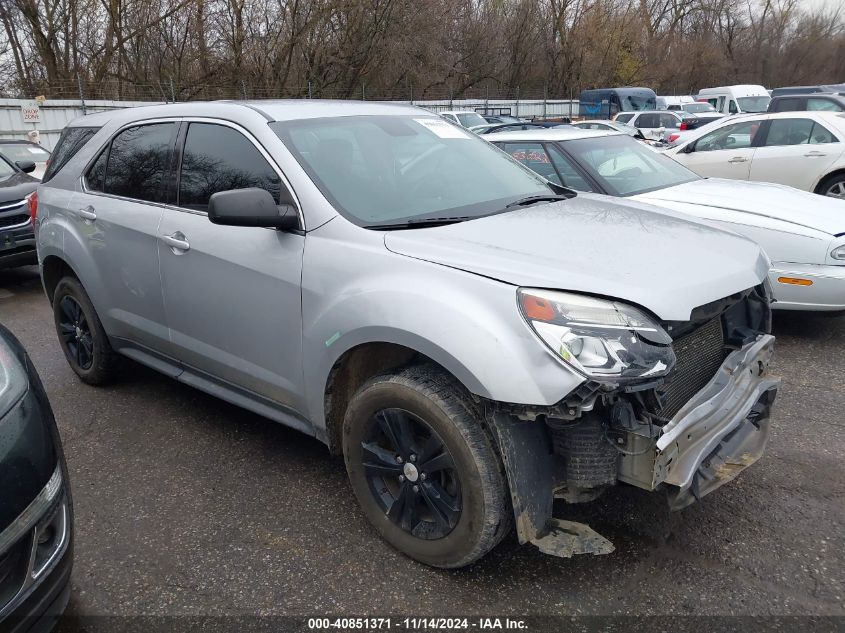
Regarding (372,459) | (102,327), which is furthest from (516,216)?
(102,327)

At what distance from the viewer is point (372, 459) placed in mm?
2730

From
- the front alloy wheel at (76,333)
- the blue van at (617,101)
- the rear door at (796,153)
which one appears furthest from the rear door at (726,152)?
the blue van at (617,101)

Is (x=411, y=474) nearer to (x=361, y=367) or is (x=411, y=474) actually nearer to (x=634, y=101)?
(x=361, y=367)

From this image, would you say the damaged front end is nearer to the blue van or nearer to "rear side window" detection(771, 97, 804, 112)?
"rear side window" detection(771, 97, 804, 112)

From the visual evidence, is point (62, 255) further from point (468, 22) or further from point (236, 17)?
point (468, 22)

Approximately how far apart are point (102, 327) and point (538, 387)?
315cm

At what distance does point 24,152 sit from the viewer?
11.5 metres

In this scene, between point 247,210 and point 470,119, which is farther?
point 470,119

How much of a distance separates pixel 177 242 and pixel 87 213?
1059mm

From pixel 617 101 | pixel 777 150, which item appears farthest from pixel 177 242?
pixel 617 101

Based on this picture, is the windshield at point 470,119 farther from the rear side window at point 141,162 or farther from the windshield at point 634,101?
the rear side window at point 141,162

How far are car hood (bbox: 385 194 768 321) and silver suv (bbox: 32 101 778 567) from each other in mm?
12

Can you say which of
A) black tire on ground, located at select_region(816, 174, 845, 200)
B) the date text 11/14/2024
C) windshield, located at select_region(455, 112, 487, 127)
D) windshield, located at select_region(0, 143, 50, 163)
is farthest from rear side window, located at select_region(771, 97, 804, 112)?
the date text 11/14/2024

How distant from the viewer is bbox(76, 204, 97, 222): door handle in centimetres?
403
